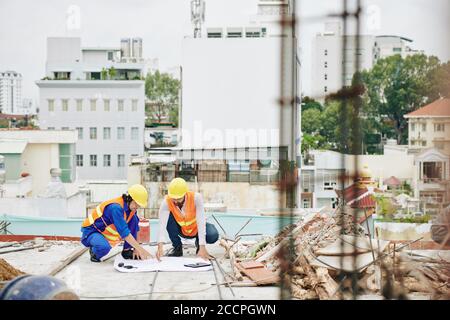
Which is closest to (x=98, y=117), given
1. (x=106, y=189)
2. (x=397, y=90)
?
(x=106, y=189)

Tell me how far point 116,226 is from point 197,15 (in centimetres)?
795

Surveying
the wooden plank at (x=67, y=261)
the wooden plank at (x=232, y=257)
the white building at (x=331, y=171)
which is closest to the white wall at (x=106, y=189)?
the white building at (x=331, y=171)

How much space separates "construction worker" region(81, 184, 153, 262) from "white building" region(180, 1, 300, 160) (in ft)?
23.9

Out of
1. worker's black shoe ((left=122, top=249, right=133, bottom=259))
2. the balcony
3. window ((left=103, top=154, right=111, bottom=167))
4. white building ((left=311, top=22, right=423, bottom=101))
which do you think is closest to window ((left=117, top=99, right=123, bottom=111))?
window ((left=103, top=154, right=111, bottom=167))

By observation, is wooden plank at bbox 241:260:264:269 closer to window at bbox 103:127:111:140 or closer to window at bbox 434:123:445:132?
window at bbox 434:123:445:132

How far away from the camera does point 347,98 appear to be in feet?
10.7

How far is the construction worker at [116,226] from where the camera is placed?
383 centimetres

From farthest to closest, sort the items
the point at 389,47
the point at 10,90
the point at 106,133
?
the point at 389,47 < the point at 106,133 < the point at 10,90

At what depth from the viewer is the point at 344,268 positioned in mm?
3422

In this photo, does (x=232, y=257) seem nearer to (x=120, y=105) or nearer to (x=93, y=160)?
(x=93, y=160)

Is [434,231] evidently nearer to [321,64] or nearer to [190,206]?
[190,206]

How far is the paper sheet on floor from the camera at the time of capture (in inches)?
145
